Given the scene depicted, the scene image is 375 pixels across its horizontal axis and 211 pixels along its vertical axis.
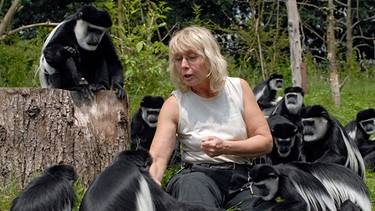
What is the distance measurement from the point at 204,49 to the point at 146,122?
2541 mm

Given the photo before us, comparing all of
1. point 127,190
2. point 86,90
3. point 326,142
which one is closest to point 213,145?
point 127,190

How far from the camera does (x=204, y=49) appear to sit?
3164 mm

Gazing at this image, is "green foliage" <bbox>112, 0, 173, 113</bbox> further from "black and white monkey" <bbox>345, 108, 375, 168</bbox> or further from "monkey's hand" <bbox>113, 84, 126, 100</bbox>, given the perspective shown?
"monkey's hand" <bbox>113, 84, 126, 100</bbox>

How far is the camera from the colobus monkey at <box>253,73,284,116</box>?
31.4 feet

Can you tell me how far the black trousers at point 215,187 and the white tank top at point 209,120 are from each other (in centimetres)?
6

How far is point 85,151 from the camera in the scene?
3.76 meters

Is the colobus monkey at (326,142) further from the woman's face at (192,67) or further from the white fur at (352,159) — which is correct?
the woman's face at (192,67)

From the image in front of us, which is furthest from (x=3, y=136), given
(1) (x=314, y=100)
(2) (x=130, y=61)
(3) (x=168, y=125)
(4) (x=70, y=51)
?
(1) (x=314, y=100)

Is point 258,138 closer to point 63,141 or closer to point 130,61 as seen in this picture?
point 63,141

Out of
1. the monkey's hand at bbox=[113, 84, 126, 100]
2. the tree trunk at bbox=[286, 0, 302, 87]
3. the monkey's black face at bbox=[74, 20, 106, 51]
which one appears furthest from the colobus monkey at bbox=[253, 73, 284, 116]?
the monkey's hand at bbox=[113, 84, 126, 100]

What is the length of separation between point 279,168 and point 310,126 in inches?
→ 69.5

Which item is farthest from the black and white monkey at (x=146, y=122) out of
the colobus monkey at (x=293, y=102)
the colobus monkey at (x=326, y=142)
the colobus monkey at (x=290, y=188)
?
the colobus monkey at (x=293, y=102)

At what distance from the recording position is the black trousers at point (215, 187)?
10.2ft

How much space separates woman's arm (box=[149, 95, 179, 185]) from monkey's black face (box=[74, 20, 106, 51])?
1402 mm
